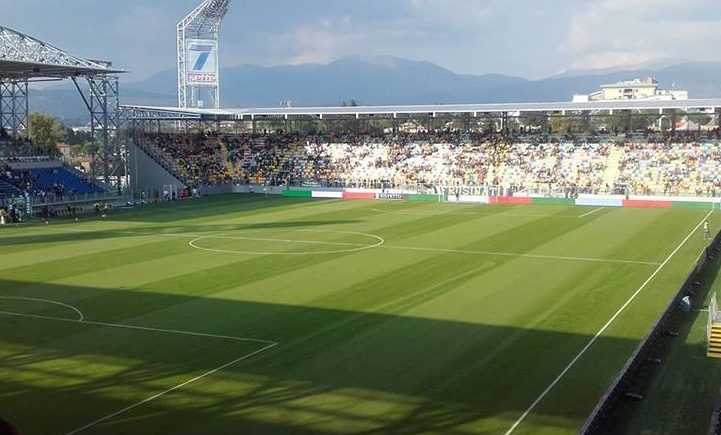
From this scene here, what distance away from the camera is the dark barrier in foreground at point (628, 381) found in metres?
12.2

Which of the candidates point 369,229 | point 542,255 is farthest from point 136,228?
point 542,255

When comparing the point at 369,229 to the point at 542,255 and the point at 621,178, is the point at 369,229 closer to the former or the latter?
the point at 542,255

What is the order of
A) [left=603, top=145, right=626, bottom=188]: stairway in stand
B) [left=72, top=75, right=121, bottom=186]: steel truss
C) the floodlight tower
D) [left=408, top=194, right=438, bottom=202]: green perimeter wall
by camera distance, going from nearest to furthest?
[left=72, top=75, right=121, bottom=186]: steel truss < [left=603, top=145, right=626, bottom=188]: stairway in stand < [left=408, top=194, right=438, bottom=202]: green perimeter wall < the floodlight tower

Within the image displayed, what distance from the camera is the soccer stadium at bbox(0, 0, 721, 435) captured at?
1420cm

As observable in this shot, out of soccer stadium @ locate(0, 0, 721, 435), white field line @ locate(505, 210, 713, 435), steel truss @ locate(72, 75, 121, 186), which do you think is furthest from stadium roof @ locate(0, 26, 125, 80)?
white field line @ locate(505, 210, 713, 435)

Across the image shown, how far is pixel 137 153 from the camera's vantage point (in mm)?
63750

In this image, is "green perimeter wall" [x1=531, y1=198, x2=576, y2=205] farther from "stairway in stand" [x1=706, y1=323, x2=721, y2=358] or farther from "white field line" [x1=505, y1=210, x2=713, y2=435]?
"stairway in stand" [x1=706, y1=323, x2=721, y2=358]

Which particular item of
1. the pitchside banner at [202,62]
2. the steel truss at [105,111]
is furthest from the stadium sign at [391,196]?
the pitchside banner at [202,62]

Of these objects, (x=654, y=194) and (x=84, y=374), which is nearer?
(x=84, y=374)

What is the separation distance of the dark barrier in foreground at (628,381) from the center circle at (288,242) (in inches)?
603

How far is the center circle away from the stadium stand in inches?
1008

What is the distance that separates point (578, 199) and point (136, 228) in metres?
30.7

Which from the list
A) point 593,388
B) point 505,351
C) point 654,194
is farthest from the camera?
point 654,194

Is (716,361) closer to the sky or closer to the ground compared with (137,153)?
closer to the ground
